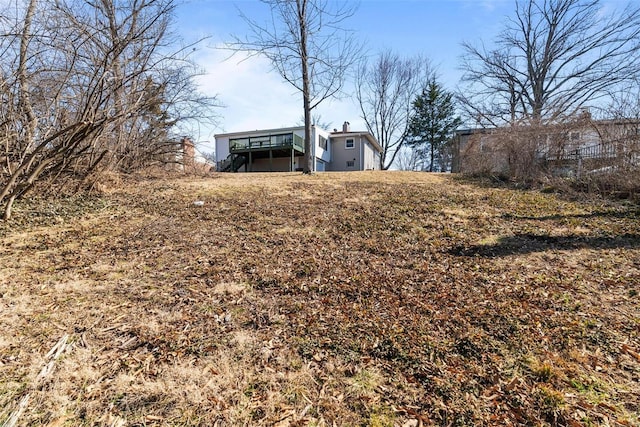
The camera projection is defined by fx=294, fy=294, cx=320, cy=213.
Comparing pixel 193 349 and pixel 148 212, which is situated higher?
pixel 148 212

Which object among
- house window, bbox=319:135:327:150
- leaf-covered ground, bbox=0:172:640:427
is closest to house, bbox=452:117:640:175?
leaf-covered ground, bbox=0:172:640:427

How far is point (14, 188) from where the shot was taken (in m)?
5.11

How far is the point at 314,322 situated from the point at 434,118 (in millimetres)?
28237

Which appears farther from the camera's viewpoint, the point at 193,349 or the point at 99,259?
the point at 99,259

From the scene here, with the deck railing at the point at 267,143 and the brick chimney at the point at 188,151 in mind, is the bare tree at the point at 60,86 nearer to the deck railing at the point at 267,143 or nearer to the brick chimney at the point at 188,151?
the brick chimney at the point at 188,151

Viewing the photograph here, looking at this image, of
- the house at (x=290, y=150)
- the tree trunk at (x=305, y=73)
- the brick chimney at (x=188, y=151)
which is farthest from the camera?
the house at (x=290, y=150)

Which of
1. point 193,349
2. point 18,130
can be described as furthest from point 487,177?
point 18,130

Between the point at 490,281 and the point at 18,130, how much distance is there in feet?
25.0

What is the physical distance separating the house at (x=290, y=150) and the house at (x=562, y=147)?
1274cm

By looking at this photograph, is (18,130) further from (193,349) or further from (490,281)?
(490,281)

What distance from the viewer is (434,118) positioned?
27062 millimetres

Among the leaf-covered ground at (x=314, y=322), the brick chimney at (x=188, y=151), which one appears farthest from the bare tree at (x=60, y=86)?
the brick chimney at (x=188, y=151)

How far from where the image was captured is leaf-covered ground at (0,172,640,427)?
74.7 inches

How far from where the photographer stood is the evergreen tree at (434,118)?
26.9 metres
